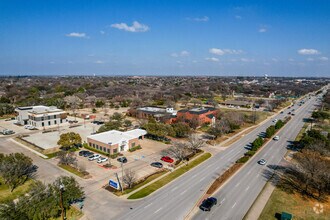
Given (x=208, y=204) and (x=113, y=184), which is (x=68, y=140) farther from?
(x=208, y=204)

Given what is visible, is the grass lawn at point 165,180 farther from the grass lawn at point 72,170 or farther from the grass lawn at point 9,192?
the grass lawn at point 9,192

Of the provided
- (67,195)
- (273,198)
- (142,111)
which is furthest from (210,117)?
(67,195)

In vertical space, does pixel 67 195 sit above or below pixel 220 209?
above

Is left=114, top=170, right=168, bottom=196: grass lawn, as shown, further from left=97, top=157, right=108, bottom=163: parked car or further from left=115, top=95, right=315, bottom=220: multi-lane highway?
left=97, top=157, right=108, bottom=163: parked car

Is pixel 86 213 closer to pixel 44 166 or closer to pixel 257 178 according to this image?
pixel 44 166

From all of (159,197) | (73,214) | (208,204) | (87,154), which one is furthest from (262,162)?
(87,154)
